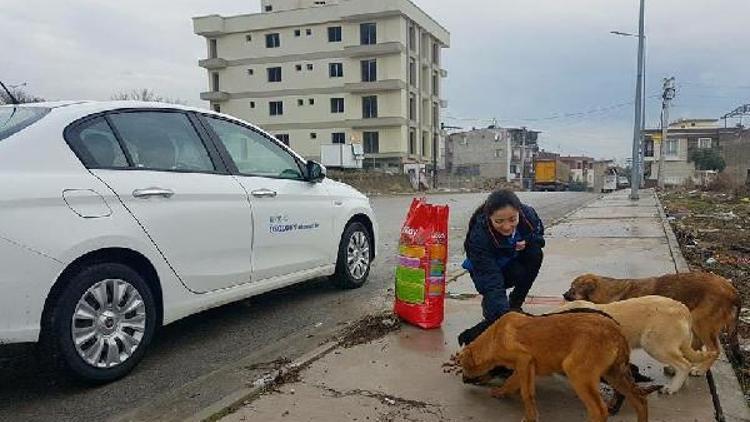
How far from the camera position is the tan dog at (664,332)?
3145 mm

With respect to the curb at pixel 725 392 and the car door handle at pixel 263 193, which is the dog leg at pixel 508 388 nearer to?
the curb at pixel 725 392

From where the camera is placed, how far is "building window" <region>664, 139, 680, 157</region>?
223 ft

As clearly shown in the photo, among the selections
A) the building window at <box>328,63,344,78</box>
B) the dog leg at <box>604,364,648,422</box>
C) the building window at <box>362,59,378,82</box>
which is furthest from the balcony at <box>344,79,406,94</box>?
the dog leg at <box>604,364,648,422</box>

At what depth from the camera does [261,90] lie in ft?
183

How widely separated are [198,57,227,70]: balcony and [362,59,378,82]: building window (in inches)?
526

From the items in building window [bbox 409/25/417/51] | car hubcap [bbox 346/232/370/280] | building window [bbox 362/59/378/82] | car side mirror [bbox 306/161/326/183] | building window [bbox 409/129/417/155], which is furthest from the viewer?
building window [bbox 409/129/417/155]

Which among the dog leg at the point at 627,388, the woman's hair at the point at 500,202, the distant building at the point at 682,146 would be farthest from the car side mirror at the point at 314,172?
the distant building at the point at 682,146

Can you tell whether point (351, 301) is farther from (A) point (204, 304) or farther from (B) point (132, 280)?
(B) point (132, 280)

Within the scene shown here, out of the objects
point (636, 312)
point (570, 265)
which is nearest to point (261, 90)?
point (570, 265)

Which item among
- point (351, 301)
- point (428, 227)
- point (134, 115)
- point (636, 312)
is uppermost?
point (134, 115)

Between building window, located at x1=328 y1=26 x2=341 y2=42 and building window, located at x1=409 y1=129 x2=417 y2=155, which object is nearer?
building window, located at x1=328 y1=26 x2=341 y2=42

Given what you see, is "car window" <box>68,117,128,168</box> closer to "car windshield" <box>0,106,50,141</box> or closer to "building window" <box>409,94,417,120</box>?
"car windshield" <box>0,106,50,141</box>

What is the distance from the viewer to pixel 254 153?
5.12 metres

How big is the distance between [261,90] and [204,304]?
53578 mm
